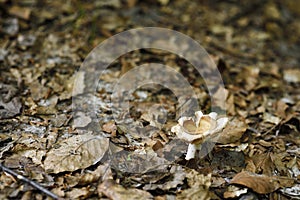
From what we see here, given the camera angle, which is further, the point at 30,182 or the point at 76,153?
the point at 76,153

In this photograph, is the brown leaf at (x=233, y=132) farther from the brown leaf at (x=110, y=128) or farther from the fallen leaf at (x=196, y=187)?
the brown leaf at (x=110, y=128)

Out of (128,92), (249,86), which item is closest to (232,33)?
(249,86)

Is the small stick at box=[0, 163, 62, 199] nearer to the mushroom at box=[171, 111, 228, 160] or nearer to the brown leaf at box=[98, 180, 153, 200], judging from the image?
the brown leaf at box=[98, 180, 153, 200]

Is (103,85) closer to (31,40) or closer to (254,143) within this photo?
(31,40)

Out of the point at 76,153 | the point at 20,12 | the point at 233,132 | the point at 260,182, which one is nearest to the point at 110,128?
the point at 76,153

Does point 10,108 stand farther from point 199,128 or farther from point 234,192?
point 234,192

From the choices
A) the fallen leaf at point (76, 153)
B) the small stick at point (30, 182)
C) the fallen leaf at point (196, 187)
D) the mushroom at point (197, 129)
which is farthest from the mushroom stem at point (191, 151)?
the small stick at point (30, 182)
